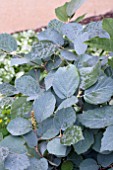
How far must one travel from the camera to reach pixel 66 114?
1.04m

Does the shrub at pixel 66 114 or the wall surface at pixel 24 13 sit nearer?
the shrub at pixel 66 114

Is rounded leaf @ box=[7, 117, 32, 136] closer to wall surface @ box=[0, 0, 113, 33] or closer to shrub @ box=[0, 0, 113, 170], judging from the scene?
shrub @ box=[0, 0, 113, 170]

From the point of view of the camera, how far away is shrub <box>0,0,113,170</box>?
1.02m

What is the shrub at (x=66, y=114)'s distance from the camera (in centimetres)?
102

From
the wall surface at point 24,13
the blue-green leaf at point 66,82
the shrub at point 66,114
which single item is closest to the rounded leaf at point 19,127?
the shrub at point 66,114

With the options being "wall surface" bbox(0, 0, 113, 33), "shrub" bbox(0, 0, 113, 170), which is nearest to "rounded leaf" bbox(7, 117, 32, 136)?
"shrub" bbox(0, 0, 113, 170)

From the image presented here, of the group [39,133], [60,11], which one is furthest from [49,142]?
[60,11]

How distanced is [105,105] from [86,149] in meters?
0.14

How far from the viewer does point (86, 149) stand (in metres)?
1.06

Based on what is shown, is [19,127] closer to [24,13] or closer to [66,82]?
[66,82]

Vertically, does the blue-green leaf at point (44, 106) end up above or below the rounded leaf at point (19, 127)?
above

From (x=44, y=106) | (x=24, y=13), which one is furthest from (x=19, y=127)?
(x=24, y=13)

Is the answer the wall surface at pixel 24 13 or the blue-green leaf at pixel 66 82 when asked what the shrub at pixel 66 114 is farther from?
the wall surface at pixel 24 13

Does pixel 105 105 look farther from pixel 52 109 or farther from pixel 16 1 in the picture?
pixel 16 1
